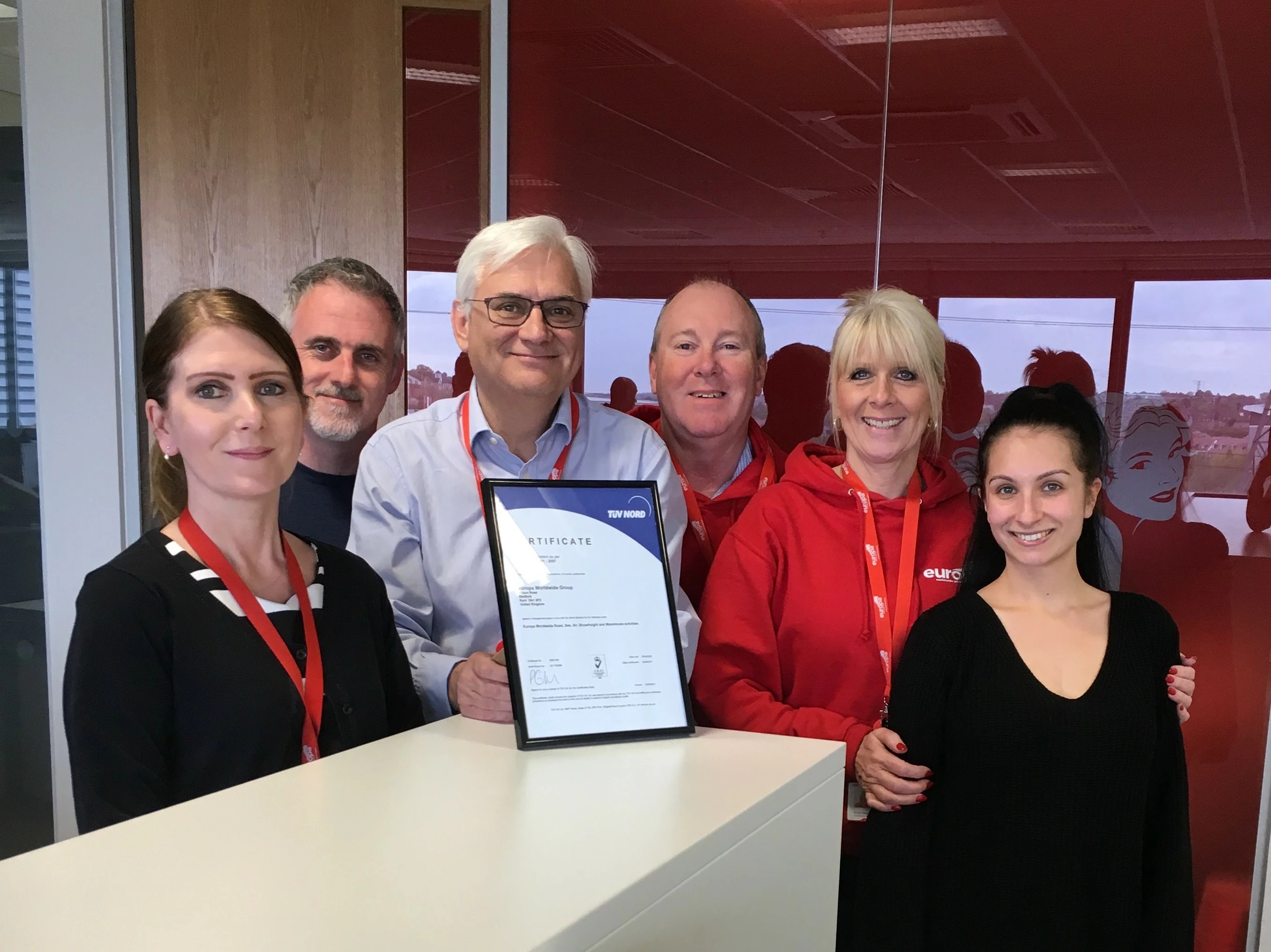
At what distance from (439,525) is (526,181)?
1.62m

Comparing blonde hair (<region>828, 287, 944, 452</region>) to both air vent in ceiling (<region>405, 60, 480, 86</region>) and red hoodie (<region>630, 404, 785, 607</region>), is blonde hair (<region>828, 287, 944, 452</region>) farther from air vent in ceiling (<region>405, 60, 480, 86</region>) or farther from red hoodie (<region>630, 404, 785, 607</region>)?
air vent in ceiling (<region>405, 60, 480, 86</region>)

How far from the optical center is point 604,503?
150 cm

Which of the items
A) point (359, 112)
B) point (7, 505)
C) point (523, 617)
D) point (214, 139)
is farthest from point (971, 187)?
point (7, 505)

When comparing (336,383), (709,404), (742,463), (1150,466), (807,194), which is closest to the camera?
(709,404)

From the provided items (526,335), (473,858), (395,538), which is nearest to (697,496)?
(526,335)

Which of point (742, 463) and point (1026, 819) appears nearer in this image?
point (1026, 819)

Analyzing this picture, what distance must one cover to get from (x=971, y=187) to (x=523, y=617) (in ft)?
7.17

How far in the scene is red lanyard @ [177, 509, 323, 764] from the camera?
149 centimetres

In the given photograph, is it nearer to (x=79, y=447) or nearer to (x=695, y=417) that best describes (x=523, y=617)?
(x=695, y=417)

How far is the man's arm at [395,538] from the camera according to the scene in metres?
2.00

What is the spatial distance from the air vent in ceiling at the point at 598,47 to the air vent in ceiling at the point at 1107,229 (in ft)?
4.25

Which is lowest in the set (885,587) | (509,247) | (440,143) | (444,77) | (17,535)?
(17,535)

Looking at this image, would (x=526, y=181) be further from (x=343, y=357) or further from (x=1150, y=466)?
(x=1150, y=466)

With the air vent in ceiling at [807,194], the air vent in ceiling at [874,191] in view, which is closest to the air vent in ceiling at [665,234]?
the air vent in ceiling at [807,194]
